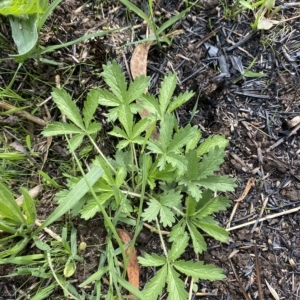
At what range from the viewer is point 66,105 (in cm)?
161

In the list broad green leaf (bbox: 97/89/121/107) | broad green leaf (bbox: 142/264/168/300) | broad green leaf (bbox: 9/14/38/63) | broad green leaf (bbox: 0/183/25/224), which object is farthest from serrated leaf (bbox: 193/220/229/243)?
broad green leaf (bbox: 9/14/38/63)

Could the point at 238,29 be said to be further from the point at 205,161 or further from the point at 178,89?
the point at 205,161

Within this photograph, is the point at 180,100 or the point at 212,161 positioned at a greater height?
the point at 180,100

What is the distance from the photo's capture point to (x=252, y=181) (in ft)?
5.75

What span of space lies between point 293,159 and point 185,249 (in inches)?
23.4

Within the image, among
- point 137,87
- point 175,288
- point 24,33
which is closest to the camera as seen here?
point 175,288

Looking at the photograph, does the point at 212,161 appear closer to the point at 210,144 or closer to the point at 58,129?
the point at 210,144

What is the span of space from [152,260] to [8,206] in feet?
1.87

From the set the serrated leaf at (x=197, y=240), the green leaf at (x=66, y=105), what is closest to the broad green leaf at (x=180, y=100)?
the green leaf at (x=66, y=105)

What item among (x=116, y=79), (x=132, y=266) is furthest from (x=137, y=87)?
(x=132, y=266)

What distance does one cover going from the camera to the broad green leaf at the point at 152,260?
155 centimetres

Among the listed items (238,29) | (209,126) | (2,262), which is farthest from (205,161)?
(2,262)

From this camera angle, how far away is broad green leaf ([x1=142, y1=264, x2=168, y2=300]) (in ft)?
4.95

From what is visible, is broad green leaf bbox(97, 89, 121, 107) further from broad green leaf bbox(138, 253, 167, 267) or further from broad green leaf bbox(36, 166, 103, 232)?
broad green leaf bbox(138, 253, 167, 267)
